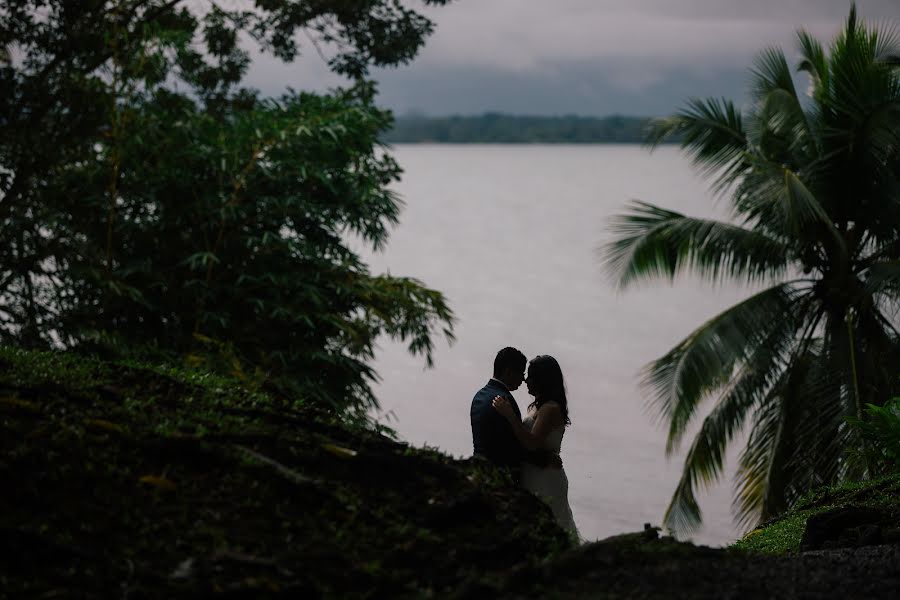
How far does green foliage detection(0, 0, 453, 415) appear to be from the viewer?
10430mm

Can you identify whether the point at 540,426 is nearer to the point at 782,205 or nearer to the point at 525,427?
the point at 525,427

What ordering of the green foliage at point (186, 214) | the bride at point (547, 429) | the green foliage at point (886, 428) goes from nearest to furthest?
the bride at point (547, 429), the green foliage at point (886, 428), the green foliage at point (186, 214)

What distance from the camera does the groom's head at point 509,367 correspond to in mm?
6270

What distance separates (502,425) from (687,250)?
807 centimetres

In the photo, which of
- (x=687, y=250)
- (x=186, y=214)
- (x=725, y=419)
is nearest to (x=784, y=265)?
(x=687, y=250)

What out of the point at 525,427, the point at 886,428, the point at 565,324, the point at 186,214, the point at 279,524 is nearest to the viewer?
the point at 279,524

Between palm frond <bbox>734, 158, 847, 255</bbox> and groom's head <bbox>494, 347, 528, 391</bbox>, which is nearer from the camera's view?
groom's head <bbox>494, 347, 528, 391</bbox>

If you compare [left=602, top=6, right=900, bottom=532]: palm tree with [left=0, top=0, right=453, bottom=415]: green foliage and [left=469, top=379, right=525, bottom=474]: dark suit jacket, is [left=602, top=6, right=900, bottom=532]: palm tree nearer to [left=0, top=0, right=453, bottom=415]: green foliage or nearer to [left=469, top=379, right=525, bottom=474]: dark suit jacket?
[left=0, top=0, right=453, bottom=415]: green foliage

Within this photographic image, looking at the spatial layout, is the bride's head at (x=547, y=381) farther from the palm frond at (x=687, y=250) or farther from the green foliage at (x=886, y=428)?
the palm frond at (x=687, y=250)

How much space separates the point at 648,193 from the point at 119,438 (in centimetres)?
6038

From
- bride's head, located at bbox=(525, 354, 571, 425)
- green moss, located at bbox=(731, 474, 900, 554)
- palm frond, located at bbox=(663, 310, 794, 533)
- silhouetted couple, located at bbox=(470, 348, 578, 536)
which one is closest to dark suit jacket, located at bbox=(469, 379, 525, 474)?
silhouetted couple, located at bbox=(470, 348, 578, 536)

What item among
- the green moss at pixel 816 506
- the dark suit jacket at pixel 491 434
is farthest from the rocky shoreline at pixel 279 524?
the green moss at pixel 816 506

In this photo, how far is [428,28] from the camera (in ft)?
44.7

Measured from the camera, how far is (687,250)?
44.3ft
